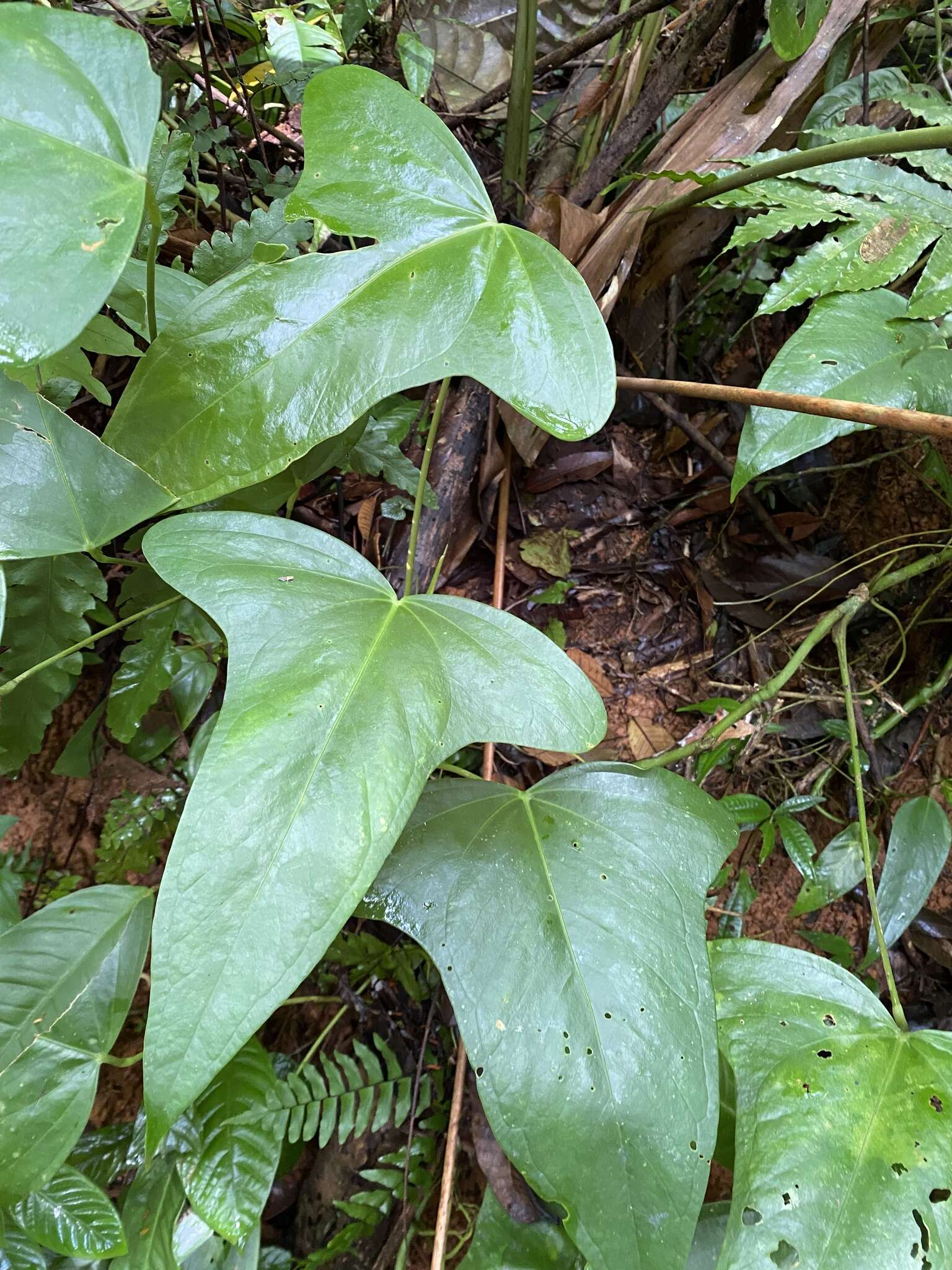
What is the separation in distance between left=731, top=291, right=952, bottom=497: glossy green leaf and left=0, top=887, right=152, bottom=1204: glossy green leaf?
0.77m

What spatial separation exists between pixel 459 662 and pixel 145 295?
0.54 metres

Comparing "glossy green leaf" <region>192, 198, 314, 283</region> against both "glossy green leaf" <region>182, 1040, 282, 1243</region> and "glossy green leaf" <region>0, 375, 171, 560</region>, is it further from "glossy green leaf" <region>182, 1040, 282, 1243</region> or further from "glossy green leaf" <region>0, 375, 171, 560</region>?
"glossy green leaf" <region>182, 1040, 282, 1243</region>

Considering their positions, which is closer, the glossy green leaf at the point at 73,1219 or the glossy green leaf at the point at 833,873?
the glossy green leaf at the point at 73,1219

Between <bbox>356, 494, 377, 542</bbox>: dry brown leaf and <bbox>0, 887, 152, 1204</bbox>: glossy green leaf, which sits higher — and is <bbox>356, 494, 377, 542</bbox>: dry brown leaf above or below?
above

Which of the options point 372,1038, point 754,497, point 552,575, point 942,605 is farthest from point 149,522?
point 942,605

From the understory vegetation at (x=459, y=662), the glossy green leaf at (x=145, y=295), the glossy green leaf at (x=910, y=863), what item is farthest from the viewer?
the glossy green leaf at (x=910, y=863)

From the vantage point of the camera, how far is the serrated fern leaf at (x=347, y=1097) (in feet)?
2.79

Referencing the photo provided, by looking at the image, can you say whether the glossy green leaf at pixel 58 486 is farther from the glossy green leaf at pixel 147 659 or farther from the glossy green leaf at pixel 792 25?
the glossy green leaf at pixel 792 25

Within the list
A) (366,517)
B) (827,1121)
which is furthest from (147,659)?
(827,1121)

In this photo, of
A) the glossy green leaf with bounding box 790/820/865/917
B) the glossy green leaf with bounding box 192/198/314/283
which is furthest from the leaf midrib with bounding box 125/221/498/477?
the glossy green leaf with bounding box 790/820/865/917

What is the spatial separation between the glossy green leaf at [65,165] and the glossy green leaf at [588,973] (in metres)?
0.50

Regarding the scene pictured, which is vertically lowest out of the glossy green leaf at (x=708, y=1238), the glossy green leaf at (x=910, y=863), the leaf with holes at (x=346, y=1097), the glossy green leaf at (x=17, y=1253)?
the leaf with holes at (x=346, y=1097)

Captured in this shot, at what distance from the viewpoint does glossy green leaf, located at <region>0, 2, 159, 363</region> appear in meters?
0.45

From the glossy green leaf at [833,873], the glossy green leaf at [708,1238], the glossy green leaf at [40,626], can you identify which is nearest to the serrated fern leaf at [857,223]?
the glossy green leaf at [833,873]
